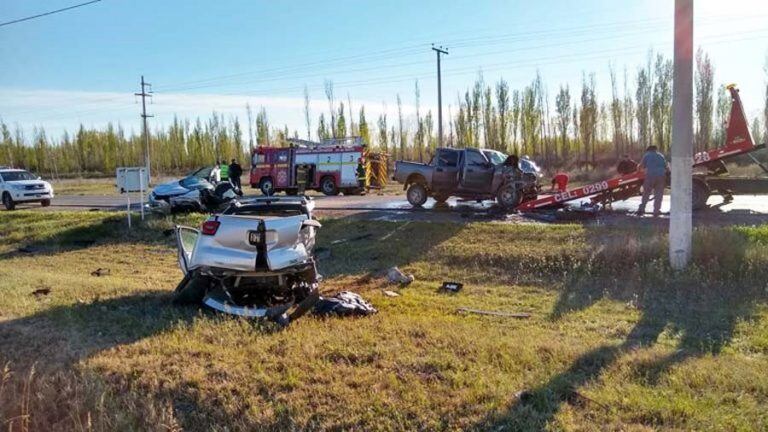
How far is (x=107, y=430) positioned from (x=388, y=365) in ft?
8.66

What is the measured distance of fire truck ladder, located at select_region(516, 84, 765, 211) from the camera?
14227 millimetres

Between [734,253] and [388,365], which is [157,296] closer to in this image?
[388,365]

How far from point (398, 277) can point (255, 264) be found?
380cm

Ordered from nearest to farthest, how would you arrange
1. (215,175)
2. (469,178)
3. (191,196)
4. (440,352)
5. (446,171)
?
(440,352)
(469,178)
(446,171)
(191,196)
(215,175)

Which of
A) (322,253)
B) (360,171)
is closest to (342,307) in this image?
(322,253)

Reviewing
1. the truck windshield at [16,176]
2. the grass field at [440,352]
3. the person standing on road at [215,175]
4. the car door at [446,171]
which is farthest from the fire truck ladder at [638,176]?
the truck windshield at [16,176]

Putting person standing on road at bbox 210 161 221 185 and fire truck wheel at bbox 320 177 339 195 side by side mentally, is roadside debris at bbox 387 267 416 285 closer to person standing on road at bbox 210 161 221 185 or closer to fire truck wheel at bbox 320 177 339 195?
person standing on road at bbox 210 161 221 185

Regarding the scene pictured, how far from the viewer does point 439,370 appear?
18.5 feet

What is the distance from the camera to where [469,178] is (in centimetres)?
1805

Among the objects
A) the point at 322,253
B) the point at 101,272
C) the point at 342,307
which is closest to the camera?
the point at 342,307

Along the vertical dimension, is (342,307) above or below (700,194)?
below

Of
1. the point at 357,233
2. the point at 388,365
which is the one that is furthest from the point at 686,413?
the point at 357,233

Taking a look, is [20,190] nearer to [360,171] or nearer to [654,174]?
[360,171]

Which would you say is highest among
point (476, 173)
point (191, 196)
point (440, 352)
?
point (476, 173)
